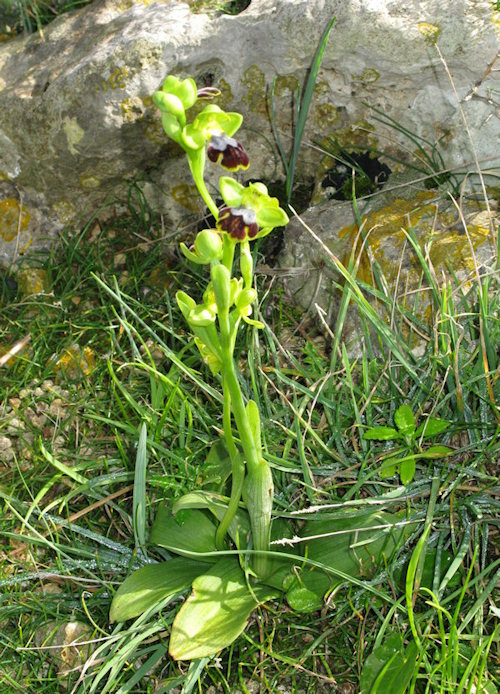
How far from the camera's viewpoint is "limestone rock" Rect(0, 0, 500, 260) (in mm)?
2766

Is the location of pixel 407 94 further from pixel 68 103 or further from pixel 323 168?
pixel 68 103

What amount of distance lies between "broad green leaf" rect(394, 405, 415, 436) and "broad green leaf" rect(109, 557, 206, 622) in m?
0.72

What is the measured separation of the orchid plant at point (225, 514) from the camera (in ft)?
5.01

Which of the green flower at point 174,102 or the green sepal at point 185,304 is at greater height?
the green flower at point 174,102

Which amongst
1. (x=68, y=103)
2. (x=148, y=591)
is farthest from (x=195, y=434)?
(x=68, y=103)

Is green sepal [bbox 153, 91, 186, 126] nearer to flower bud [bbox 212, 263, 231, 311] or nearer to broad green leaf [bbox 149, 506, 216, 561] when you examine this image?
flower bud [bbox 212, 263, 231, 311]

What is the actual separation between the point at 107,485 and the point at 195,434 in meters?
0.36

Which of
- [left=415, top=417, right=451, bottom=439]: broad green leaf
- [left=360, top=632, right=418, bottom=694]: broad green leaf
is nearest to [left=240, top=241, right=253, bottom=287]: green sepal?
[left=415, top=417, right=451, bottom=439]: broad green leaf

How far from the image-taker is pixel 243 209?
4.89ft

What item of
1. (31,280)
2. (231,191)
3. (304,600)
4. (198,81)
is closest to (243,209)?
(231,191)

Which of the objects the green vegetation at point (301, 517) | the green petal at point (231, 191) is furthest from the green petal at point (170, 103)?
the green vegetation at point (301, 517)

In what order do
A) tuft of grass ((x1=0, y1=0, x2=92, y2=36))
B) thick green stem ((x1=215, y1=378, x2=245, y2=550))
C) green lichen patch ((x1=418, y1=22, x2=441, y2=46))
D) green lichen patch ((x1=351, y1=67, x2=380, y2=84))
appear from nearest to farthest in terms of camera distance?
thick green stem ((x1=215, y1=378, x2=245, y2=550)), green lichen patch ((x1=418, y1=22, x2=441, y2=46)), green lichen patch ((x1=351, y1=67, x2=380, y2=84)), tuft of grass ((x1=0, y1=0, x2=92, y2=36))

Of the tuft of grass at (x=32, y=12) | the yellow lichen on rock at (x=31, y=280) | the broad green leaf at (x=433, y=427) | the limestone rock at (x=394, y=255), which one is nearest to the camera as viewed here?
the broad green leaf at (x=433, y=427)

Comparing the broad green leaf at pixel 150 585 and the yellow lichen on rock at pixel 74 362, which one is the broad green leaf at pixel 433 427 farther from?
the yellow lichen on rock at pixel 74 362
